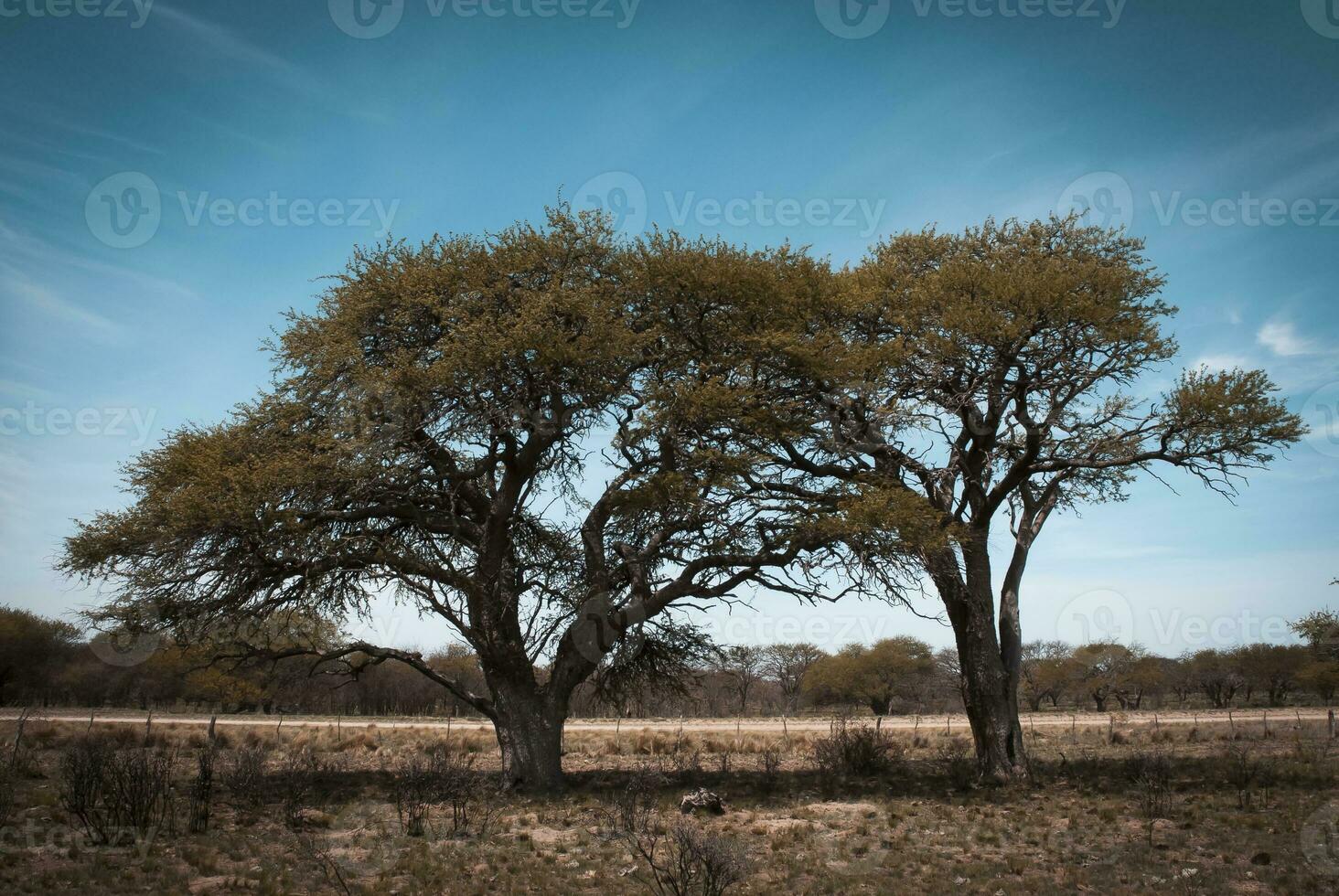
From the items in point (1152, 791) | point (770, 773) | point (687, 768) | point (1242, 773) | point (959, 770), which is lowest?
point (687, 768)

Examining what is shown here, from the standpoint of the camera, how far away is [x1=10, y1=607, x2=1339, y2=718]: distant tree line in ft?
172

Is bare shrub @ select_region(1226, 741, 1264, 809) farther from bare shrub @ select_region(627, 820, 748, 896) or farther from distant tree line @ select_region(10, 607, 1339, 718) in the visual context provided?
distant tree line @ select_region(10, 607, 1339, 718)

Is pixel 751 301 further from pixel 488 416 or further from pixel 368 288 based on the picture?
pixel 368 288

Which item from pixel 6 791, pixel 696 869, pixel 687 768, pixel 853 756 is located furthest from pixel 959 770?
pixel 6 791

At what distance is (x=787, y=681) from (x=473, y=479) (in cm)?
6392

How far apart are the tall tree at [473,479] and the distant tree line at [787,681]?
24.9 meters

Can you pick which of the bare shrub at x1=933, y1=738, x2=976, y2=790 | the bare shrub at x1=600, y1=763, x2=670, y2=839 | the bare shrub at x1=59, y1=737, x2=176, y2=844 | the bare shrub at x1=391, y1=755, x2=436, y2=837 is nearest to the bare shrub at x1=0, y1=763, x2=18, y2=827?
the bare shrub at x1=59, y1=737, x2=176, y2=844

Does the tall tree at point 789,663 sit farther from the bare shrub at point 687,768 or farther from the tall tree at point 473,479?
the tall tree at point 473,479

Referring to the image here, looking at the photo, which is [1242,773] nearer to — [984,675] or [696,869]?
[984,675]

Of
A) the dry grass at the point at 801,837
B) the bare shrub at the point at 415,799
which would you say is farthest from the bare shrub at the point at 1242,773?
the bare shrub at the point at 415,799

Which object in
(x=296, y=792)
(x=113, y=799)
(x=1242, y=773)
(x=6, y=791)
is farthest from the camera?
(x=1242, y=773)

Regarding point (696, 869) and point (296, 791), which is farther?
point (296, 791)

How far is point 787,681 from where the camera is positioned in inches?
3051

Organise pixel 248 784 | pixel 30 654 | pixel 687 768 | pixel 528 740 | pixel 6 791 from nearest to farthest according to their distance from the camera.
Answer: pixel 6 791, pixel 248 784, pixel 528 740, pixel 687 768, pixel 30 654
